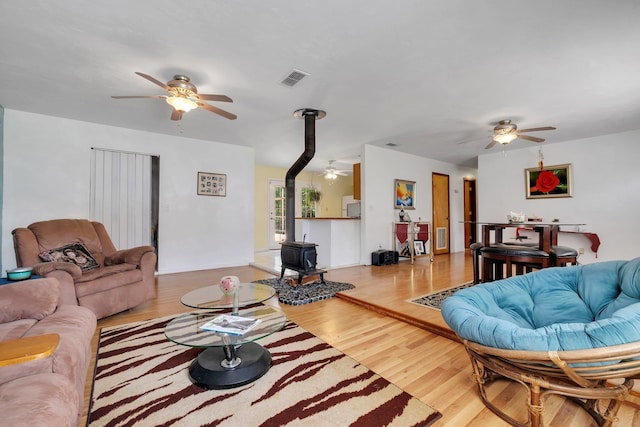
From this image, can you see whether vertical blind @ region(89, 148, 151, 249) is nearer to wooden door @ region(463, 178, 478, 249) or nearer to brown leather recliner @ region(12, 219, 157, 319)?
brown leather recliner @ region(12, 219, 157, 319)

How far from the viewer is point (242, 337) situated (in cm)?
167

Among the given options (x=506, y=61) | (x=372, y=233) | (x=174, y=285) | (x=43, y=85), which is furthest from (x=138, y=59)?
(x=372, y=233)

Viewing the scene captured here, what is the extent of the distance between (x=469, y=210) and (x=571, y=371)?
774cm

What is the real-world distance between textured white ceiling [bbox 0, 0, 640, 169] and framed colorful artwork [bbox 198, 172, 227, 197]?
1.16 metres

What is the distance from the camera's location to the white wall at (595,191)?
470cm

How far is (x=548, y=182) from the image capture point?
5539 mm

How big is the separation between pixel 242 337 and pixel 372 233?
4.20 m

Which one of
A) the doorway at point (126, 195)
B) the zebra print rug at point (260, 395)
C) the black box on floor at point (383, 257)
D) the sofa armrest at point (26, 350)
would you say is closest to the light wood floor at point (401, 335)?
the zebra print rug at point (260, 395)

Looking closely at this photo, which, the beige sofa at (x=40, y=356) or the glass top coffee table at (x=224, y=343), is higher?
the beige sofa at (x=40, y=356)

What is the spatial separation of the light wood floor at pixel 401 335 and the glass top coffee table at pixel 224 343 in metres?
0.57

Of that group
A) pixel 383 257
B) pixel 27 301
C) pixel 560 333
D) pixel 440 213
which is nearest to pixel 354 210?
pixel 383 257

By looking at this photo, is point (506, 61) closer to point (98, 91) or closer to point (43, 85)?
point (98, 91)

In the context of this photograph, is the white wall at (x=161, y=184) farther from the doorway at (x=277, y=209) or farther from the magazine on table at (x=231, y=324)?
the magazine on table at (x=231, y=324)

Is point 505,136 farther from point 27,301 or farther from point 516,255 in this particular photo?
point 27,301
